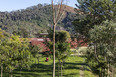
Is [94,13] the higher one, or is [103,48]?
[94,13]

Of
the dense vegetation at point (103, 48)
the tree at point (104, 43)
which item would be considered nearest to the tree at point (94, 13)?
the dense vegetation at point (103, 48)

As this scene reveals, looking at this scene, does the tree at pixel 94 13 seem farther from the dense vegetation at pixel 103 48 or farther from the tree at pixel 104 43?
the tree at pixel 104 43

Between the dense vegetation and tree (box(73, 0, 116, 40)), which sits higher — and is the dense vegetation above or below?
below

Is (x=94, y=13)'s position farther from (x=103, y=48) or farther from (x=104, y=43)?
(x=103, y=48)

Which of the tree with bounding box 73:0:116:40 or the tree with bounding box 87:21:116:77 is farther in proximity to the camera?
the tree with bounding box 73:0:116:40

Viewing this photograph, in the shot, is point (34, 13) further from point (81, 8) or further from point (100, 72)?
point (100, 72)

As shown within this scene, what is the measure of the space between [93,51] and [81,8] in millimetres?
11319

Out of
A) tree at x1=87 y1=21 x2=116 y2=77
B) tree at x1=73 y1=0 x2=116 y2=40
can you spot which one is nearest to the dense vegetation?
tree at x1=87 y1=21 x2=116 y2=77

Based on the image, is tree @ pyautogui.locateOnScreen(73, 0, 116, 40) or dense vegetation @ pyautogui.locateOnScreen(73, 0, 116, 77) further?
tree @ pyautogui.locateOnScreen(73, 0, 116, 40)

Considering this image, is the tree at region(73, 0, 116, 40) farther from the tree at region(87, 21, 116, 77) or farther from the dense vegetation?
the tree at region(87, 21, 116, 77)

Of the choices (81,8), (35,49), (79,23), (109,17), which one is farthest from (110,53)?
(35,49)

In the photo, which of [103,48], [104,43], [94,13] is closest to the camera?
[103,48]

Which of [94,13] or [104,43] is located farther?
[94,13]

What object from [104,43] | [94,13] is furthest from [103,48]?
[94,13]
